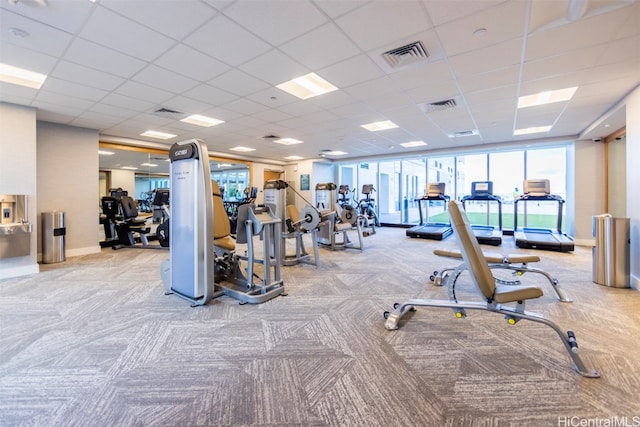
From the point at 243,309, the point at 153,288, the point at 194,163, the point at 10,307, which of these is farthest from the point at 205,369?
the point at 10,307

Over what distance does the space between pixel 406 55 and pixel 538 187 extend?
20.4 ft

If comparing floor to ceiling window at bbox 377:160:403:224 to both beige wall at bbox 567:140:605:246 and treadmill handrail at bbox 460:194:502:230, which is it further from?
beige wall at bbox 567:140:605:246

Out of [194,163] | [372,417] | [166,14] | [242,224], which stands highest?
[166,14]

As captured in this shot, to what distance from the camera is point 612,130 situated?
5934mm

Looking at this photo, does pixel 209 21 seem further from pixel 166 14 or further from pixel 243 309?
pixel 243 309

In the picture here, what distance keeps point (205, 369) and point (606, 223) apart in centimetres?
505

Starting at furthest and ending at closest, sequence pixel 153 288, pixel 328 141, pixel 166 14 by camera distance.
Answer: pixel 328 141
pixel 153 288
pixel 166 14

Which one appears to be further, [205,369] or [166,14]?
[166,14]

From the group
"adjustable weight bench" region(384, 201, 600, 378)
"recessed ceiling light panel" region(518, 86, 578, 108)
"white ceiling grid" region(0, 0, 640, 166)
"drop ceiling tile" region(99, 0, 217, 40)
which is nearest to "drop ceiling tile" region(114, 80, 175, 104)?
"white ceiling grid" region(0, 0, 640, 166)

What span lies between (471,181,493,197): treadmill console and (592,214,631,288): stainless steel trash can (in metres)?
4.24

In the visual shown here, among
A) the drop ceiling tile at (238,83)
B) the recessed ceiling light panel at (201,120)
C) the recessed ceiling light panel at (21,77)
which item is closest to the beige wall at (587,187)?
the drop ceiling tile at (238,83)

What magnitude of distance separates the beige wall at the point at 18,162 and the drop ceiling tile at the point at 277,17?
14.7 ft

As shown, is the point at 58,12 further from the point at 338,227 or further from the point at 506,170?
the point at 506,170

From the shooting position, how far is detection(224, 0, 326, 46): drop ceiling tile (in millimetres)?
2307
